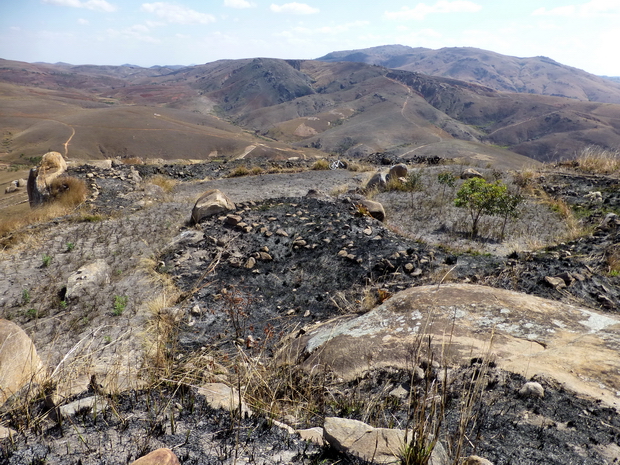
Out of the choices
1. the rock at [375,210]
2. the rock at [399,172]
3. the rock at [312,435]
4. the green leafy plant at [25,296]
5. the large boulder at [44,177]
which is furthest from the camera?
the rock at [399,172]

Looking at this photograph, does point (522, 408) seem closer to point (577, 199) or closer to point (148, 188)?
point (577, 199)

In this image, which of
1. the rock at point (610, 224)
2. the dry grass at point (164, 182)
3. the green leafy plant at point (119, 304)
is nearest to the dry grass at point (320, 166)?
the dry grass at point (164, 182)

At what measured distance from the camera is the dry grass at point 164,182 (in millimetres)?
10909

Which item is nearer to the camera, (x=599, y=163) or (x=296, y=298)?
(x=296, y=298)

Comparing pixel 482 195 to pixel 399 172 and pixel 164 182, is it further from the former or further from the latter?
pixel 164 182

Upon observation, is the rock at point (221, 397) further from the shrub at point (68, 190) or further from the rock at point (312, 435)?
the shrub at point (68, 190)

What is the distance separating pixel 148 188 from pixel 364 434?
10590 mm

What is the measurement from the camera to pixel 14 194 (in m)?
17.2

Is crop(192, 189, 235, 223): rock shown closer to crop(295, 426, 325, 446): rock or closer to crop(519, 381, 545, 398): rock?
crop(295, 426, 325, 446): rock

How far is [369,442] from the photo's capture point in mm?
1502

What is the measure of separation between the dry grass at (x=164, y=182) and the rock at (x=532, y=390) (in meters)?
10.6

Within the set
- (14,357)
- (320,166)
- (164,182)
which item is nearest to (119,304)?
(14,357)

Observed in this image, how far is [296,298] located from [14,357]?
2809 millimetres

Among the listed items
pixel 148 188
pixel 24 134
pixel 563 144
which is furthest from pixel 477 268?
pixel 563 144
